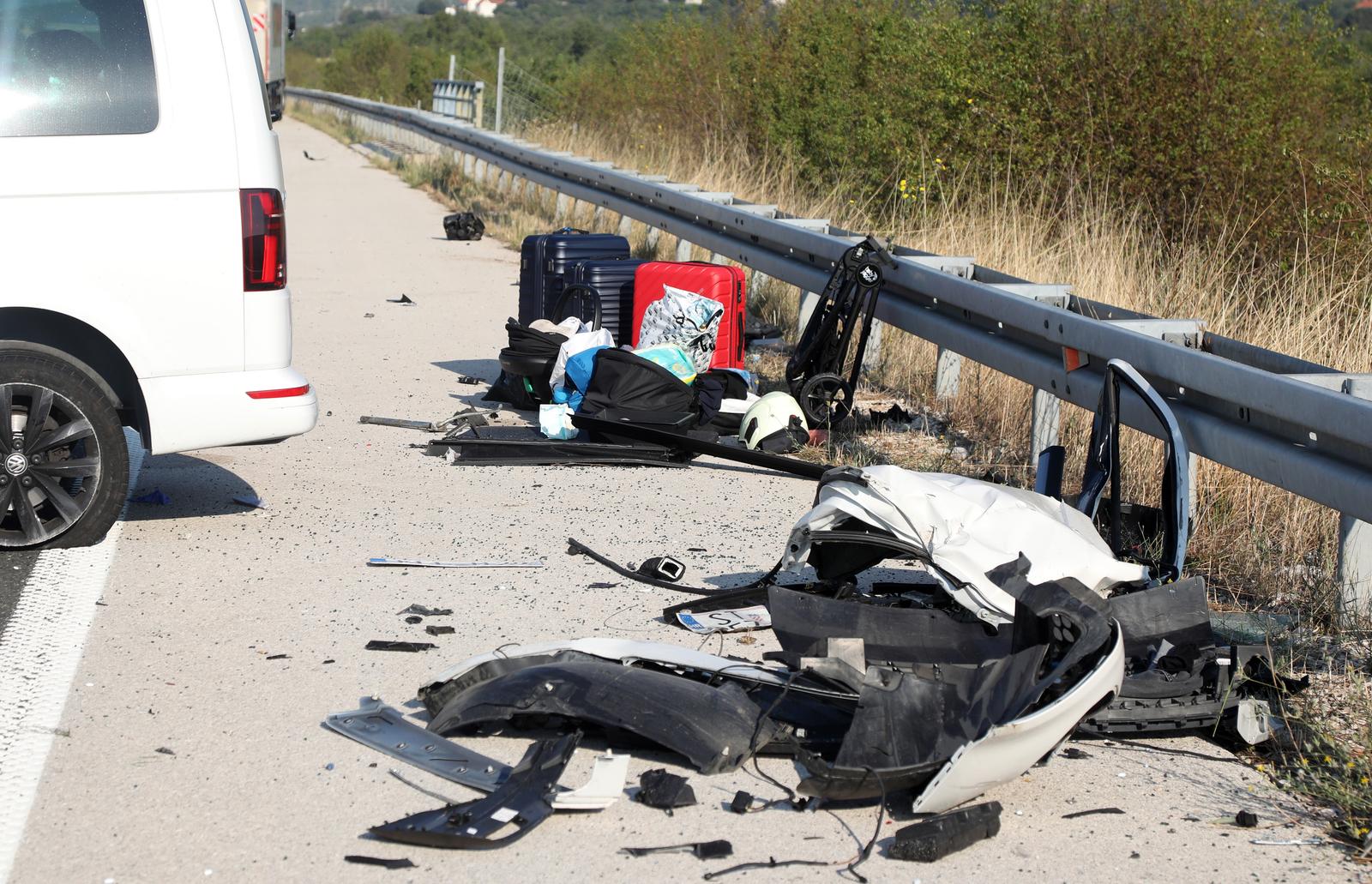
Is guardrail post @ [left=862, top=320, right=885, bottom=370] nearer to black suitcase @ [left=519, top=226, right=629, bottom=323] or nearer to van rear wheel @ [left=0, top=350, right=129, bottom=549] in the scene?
black suitcase @ [left=519, top=226, right=629, bottom=323]

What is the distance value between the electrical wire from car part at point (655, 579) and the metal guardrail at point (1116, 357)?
1707mm

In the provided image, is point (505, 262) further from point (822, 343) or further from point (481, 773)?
point (481, 773)

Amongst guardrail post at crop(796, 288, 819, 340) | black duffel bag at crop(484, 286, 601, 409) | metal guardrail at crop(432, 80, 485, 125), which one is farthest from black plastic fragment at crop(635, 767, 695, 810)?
metal guardrail at crop(432, 80, 485, 125)

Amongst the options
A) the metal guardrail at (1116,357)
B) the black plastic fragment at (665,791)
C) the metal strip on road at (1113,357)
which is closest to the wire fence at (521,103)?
the metal strip on road at (1113,357)

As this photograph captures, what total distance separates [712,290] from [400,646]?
183 inches

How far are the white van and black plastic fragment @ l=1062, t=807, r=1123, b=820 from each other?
369 cm

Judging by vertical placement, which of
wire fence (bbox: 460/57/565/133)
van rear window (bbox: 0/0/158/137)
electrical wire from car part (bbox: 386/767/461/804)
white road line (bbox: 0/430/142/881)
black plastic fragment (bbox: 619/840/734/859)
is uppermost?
van rear window (bbox: 0/0/158/137)

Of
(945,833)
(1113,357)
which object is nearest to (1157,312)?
(1113,357)

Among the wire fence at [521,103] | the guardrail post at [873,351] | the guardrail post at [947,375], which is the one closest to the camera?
the guardrail post at [947,375]

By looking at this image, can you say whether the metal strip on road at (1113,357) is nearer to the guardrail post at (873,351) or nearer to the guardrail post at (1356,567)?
the guardrail post at (1356,567)

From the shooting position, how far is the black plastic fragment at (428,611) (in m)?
5.44

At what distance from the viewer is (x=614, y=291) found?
994 centimetres

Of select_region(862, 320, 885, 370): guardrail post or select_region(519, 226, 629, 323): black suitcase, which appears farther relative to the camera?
select_region(519, 226, 629, 323): black suitcase

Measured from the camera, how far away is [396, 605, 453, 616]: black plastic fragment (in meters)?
5.44
